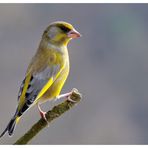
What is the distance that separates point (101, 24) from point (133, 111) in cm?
451

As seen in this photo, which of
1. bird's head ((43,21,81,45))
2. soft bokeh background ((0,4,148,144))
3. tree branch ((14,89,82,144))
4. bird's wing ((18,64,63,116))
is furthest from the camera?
soft bokeh background ((0,4,148,144))

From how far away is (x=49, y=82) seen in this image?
435 centimetres

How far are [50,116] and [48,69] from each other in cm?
55

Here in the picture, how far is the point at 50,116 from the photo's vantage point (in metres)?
3.80

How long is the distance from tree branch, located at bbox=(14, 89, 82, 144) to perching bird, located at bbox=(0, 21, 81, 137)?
24 cm

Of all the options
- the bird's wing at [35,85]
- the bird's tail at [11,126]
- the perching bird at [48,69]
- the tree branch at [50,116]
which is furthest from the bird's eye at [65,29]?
the bird's tail at [11,126]

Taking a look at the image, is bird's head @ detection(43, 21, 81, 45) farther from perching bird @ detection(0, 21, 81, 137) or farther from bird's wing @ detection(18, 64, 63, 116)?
bird's wing @ detection(18, 64, 63, 116)

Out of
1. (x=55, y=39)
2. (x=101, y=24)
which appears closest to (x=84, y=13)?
(x=101, y=24)

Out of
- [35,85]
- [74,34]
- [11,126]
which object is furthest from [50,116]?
[74,34]

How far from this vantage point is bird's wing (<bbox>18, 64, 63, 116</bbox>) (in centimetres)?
411

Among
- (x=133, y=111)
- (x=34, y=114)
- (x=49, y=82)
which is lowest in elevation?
(x=133, y=111)

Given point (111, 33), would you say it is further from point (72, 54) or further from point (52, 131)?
point (52, 131)

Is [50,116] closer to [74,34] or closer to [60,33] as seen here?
[74,34]

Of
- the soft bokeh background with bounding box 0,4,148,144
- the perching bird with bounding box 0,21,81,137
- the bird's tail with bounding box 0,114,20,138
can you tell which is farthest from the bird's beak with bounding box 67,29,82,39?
the soft bokeh background with bounding box 0,4,148,144
